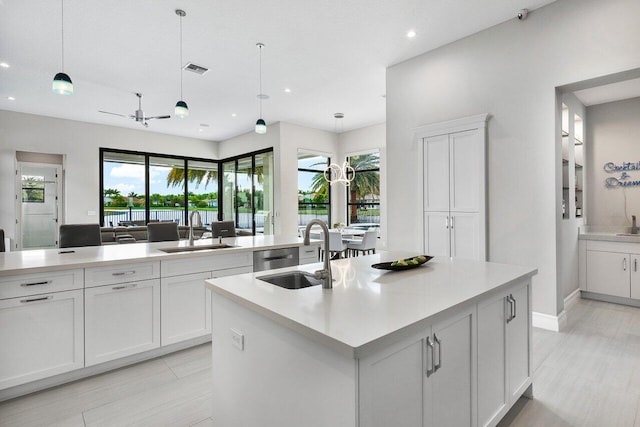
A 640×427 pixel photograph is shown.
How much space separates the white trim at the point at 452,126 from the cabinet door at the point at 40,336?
393cm

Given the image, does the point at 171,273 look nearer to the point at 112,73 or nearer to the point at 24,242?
the point at 112,73

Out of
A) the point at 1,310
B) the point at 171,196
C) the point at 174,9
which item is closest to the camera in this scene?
the point at 1,310

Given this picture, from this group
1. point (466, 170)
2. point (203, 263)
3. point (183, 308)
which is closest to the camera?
point (183, 308)

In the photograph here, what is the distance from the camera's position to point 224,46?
410cm

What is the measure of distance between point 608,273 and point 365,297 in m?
4.38

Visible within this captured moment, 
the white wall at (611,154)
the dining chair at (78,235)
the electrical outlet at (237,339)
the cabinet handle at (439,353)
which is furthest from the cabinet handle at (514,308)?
the white wall at (611,154)

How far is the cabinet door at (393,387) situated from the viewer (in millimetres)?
1012

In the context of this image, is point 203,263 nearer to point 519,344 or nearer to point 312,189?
point 519,344

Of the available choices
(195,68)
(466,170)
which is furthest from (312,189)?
(466,170)

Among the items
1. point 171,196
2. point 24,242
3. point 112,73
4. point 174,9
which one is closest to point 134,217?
point 171,196

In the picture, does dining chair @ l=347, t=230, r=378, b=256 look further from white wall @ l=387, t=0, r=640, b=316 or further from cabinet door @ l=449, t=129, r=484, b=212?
white wall @ l=387, t=0, r=640, b=316

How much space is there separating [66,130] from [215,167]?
3643 mm

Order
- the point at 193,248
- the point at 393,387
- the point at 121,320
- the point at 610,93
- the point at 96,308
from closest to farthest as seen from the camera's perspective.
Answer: the point at 393,387
the point at 96,308
the point at 121,320
the point at 193,248
the point at 610,93

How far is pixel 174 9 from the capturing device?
3334 millimetres
